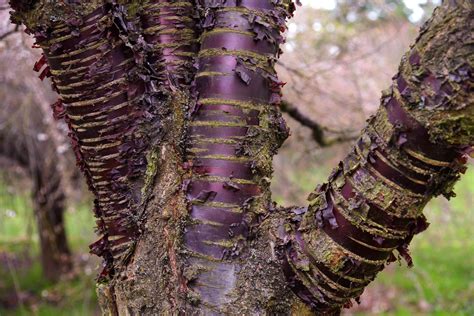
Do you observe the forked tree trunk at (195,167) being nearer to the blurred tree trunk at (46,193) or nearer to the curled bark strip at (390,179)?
the curled bark strip at (390,179)

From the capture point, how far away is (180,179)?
1.53 metres

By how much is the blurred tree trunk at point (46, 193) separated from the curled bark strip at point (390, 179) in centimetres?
465

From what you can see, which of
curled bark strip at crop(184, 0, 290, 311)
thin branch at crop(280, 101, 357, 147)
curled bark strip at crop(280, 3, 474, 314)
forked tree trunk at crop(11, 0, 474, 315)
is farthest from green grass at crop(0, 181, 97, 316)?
curled bark strip at crop(280, 3, 474, 314)

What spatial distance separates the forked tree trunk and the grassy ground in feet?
13.6

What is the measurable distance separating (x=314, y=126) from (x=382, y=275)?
5.72m

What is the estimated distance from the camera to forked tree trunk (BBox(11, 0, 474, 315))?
4.58 feet

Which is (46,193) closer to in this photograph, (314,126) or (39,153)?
(39,153)

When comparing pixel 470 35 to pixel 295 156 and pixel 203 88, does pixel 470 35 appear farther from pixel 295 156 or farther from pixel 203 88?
pixel 295 156

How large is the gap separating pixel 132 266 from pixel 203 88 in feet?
1.69

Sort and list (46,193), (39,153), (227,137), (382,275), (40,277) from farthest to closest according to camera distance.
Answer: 1. (40,277)
2. (382,275)
3. (46,193)
4. (39,153)
5. (227,137)

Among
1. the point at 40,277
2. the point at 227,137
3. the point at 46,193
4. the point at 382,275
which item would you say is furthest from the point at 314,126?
the point at 40,277

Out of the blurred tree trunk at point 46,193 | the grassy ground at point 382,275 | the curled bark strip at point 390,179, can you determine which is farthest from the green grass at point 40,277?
the curled bark strip at point 390,179

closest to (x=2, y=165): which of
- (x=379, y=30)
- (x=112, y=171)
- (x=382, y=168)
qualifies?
(x=379, y=30)

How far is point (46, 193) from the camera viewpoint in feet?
23.5
